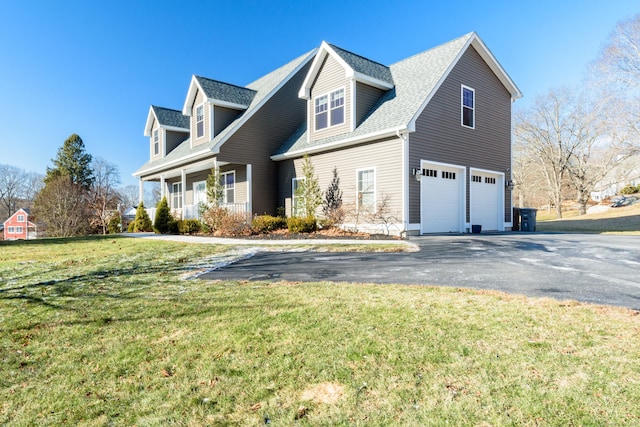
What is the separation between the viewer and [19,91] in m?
21.9

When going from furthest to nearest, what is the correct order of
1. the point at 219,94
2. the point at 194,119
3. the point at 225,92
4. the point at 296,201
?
the point at 194,119 < the point at 225,92 < the point at 219,94 < the point at 296,201

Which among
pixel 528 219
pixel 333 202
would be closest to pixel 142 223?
pixel 333 202

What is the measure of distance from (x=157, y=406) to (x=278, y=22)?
23.2 m

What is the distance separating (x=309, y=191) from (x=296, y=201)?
1216 mm

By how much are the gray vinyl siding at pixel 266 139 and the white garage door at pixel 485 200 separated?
8987 millimetres

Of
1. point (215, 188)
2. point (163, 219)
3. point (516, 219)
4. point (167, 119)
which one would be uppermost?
point (167, 119)

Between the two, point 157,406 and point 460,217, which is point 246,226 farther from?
point 157,406

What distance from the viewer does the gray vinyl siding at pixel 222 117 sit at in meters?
17.2

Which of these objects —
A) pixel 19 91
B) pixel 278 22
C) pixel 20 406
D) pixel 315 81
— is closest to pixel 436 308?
pixel 20 406

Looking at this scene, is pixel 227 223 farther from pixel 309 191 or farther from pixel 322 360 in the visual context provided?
pixel 322 360

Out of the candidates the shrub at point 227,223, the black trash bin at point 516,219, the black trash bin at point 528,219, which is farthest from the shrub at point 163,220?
the black trash bin at point 528,219

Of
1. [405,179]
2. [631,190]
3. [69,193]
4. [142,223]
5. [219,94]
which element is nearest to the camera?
[405,179]

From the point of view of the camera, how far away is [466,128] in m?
14.4

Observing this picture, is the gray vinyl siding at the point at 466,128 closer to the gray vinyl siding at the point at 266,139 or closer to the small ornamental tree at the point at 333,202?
the small ornamental tree at the point at 333,202
